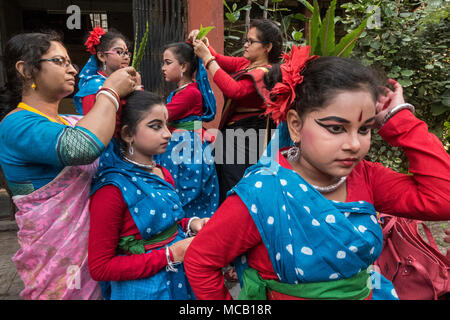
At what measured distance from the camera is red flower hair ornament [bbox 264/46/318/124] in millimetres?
1184

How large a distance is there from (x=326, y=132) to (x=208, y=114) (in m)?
2.28

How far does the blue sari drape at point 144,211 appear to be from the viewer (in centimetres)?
149

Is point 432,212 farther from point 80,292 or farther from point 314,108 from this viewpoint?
point 80,292

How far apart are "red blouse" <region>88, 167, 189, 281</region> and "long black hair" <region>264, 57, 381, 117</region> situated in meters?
0.86

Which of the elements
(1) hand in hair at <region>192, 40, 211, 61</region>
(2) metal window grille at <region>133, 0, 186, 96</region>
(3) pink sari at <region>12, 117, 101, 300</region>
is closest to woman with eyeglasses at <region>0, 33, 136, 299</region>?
(3) pink sari at <region>12, 117, 101, 300</region>

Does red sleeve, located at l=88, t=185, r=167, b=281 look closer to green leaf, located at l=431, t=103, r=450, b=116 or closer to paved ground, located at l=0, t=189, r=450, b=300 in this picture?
paved ground, located at l=0, t=189, r=450, b=300

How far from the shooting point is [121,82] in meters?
1.53

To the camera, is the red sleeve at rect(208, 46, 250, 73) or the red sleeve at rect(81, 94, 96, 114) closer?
the red sleeve at rect(81, 94, 96, 114)

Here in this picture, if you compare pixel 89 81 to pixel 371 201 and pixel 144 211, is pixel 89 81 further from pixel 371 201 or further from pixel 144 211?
pixel 371 201

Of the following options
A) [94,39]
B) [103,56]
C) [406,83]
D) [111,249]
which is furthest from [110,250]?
[406,83]

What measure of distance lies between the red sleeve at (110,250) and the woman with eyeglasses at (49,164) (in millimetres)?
132

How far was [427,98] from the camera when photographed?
4406 millimetres

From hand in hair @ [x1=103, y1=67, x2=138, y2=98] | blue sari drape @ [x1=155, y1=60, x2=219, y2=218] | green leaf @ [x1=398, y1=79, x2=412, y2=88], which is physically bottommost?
blue sari drape @ [x1=155, y1=60, x2=219, y2=218]
